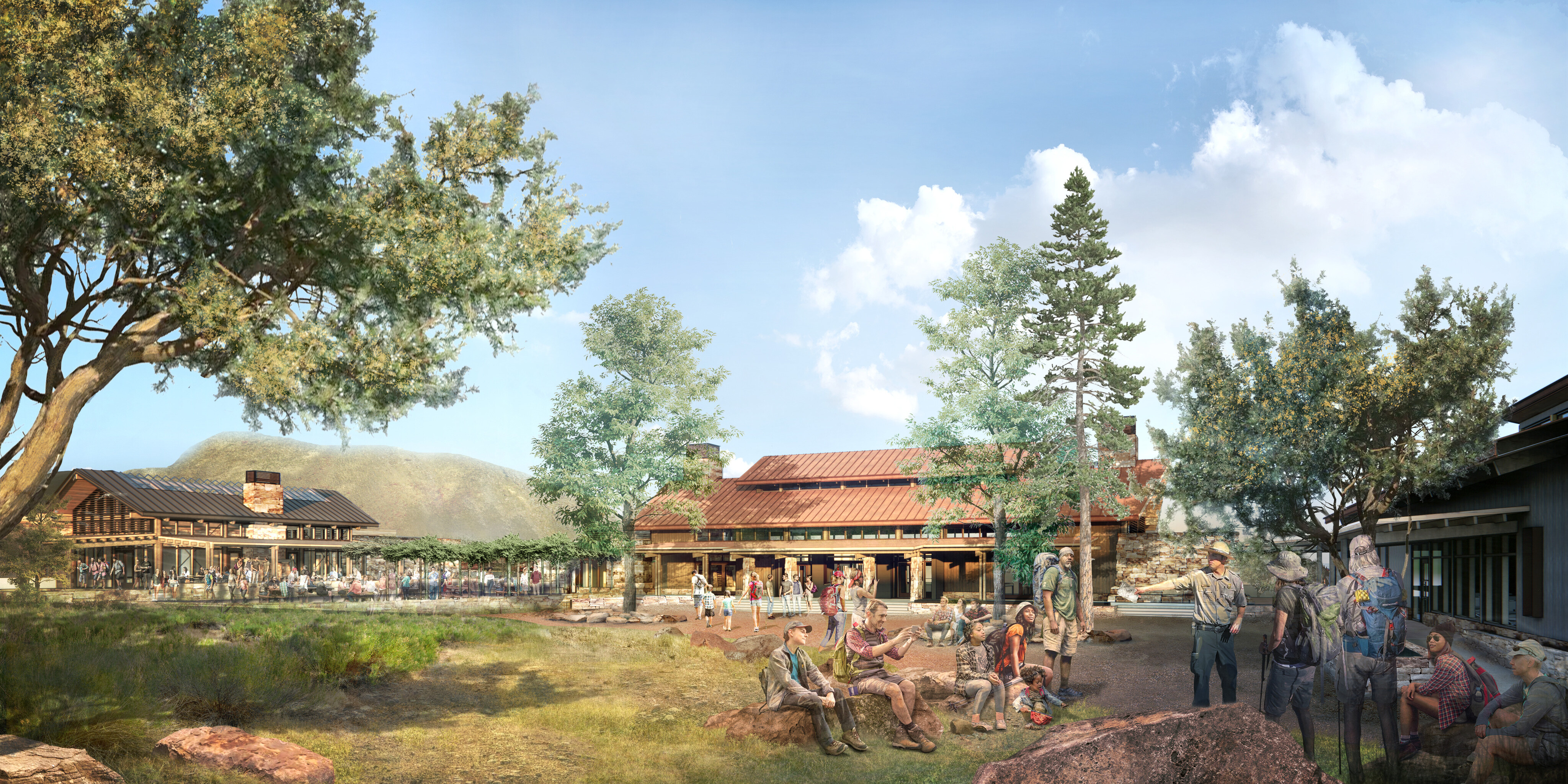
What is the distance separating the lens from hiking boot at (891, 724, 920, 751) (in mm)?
12125

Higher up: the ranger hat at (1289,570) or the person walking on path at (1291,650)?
the ranger hat at (1289,570)

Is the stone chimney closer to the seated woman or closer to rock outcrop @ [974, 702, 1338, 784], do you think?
the seated woman

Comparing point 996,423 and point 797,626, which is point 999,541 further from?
point 797,626

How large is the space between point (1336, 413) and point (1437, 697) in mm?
13040

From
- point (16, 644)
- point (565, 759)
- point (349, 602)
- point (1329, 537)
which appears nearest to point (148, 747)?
point (565, 759)

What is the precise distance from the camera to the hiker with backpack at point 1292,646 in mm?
10938

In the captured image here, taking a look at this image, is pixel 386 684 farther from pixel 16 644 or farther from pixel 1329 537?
pixel 1329 537

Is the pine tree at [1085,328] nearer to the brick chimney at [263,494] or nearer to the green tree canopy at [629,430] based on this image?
the green tree canopy at [629,430]

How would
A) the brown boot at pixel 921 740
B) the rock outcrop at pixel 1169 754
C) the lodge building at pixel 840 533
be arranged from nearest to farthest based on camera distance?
the rock outcrop at pixel 1169 754
the brown boot at pixel 921 740
the lodge building at pixel 840 533

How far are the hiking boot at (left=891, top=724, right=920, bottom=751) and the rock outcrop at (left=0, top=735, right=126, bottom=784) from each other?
8434mm

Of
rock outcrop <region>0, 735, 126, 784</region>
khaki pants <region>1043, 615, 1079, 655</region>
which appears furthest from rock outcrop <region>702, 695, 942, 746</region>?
rock outcrop <region>0, 735, 126, 784</region>

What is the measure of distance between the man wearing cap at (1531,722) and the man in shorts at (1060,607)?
19.3 ft

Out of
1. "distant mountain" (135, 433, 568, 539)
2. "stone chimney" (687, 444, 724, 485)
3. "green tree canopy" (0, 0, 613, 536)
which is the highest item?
"green tree canopy" (0, 0, 613, 536)

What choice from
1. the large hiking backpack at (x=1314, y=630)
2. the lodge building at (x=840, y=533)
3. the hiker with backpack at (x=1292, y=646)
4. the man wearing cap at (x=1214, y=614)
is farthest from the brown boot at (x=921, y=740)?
the lodge building at (x=840, y=533)
